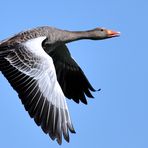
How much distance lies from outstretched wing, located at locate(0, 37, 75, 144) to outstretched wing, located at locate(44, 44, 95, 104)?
4.35 metres

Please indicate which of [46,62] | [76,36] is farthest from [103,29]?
[46,62]

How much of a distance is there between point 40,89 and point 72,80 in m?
5.76

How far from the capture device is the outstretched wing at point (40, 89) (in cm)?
1941

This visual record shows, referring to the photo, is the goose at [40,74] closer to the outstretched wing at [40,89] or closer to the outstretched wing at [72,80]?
the outstretched wing at [40,89]

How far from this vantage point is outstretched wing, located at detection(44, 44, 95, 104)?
25.3 metres

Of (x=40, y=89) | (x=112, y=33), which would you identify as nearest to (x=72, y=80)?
(x=112, y=33)

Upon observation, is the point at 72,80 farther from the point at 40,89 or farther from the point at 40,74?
the point at 40,89

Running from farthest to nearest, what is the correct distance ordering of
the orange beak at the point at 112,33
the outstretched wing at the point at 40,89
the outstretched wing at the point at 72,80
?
the outstretched wing at the point at 72,80 → the orange beak at the point at 112,33 → the outstretched wing at the point at 40,89

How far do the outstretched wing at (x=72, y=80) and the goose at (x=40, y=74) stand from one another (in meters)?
1.33

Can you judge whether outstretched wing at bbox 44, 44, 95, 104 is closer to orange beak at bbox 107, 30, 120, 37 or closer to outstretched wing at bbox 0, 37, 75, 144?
orange beak at bbox 107, 30, 120, 37

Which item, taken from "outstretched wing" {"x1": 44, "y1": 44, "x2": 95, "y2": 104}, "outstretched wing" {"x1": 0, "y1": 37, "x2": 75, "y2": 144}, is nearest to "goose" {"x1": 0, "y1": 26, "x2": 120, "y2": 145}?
"outstretched wing" {"x1": 0, "y1": 37, "x2": 75, "y2": 144}

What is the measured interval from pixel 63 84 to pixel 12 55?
4.74 metres

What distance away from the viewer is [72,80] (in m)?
25.6

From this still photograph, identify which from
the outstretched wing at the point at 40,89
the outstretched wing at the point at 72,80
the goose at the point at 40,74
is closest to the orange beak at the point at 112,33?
the goose at the point at 40,74
